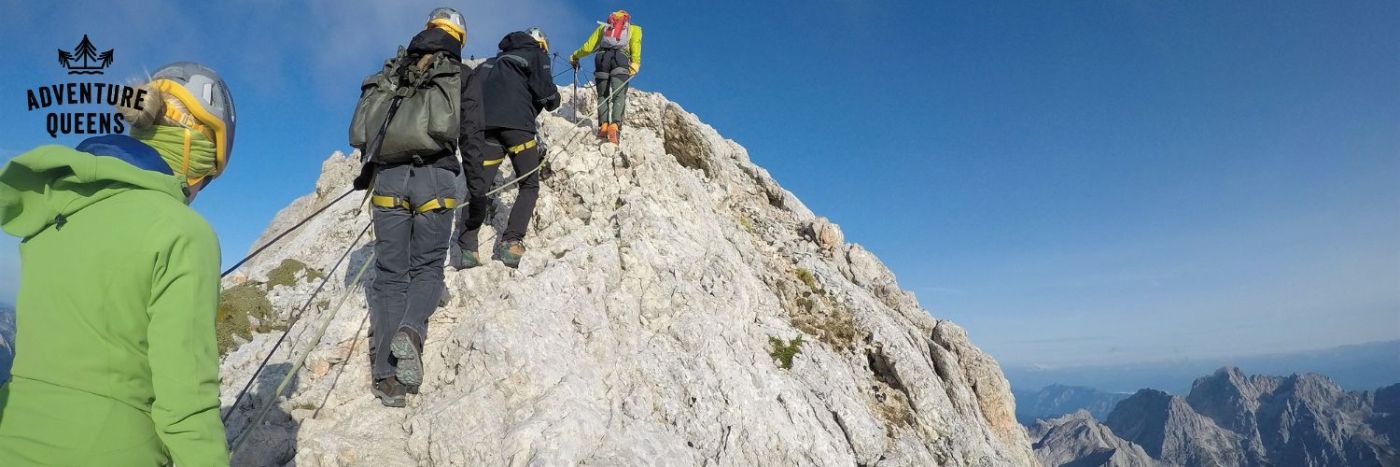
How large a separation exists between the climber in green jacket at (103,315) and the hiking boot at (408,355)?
4677 mm

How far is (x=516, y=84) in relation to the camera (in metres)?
9.89

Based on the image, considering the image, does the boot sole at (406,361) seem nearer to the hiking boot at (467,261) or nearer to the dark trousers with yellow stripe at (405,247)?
the dark trousers with yellow stripe at (405,247)

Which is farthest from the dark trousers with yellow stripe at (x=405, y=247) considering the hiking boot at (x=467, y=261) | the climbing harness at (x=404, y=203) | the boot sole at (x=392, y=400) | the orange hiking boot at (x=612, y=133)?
the orange hiking boot at (x=612, y=133)

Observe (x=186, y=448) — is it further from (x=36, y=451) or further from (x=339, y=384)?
(x=339, y=384)

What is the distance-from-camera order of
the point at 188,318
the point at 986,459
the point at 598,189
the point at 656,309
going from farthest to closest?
the point at 598,189, the point at 986,459, the point at 656,309, the point at 188,318

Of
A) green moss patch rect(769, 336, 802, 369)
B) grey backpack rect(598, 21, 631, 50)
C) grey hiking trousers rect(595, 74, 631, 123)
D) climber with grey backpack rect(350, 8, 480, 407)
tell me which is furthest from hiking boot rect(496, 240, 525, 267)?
grey backpack rect(598, 21, 631, 50)

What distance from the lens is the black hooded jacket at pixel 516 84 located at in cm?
977

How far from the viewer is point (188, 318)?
2740 mm

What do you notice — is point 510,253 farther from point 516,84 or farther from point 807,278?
point 807,278

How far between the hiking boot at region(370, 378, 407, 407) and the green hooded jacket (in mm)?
5177

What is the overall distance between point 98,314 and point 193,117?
1366 mm

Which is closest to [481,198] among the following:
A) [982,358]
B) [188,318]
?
[188,318]

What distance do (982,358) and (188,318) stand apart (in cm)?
1572

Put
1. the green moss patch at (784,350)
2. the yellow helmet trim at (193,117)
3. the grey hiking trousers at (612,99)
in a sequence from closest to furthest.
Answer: the yellow helmet trim at (193,117) → the green moss patch at (784,350) → the grey hiking trousers at (612,99)
